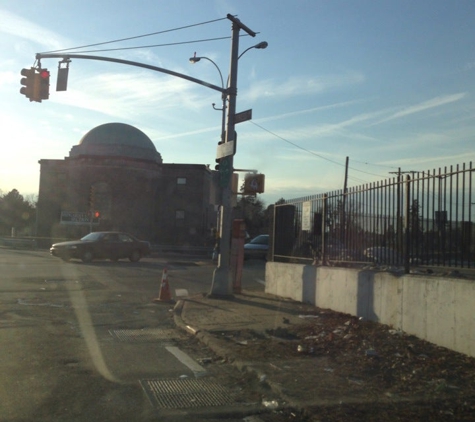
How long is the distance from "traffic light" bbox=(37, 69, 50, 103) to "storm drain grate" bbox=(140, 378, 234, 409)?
1162 centimetres

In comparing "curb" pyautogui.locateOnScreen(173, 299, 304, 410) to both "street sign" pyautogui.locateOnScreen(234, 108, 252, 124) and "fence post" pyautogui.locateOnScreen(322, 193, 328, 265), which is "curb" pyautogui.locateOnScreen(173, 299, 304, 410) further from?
"street sign" pyautogui.locateOnScreen(234, 108, 252, 124)

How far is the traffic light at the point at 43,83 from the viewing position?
52.1 ft

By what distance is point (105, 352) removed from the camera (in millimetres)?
8305

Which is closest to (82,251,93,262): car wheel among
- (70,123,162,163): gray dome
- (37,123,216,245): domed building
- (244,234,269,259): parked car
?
(244,234,269,259): parked car

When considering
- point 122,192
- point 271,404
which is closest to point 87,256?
point 271,404

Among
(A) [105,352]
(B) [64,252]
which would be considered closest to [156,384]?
(A) [105,352]

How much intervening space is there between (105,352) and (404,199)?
18.2ft

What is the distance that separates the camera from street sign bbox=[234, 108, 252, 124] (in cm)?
1459

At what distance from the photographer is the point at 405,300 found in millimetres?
8984

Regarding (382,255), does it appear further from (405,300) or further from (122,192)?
(122,192)

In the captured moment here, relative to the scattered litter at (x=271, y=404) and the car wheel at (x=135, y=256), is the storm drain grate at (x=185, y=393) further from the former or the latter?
the car wheel at (x=135, y=256)

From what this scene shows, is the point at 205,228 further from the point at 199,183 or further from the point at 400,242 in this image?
the point at 400,242

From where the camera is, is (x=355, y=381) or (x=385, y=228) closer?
(x=355, y=381)

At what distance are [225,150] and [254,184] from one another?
1.37 metres
